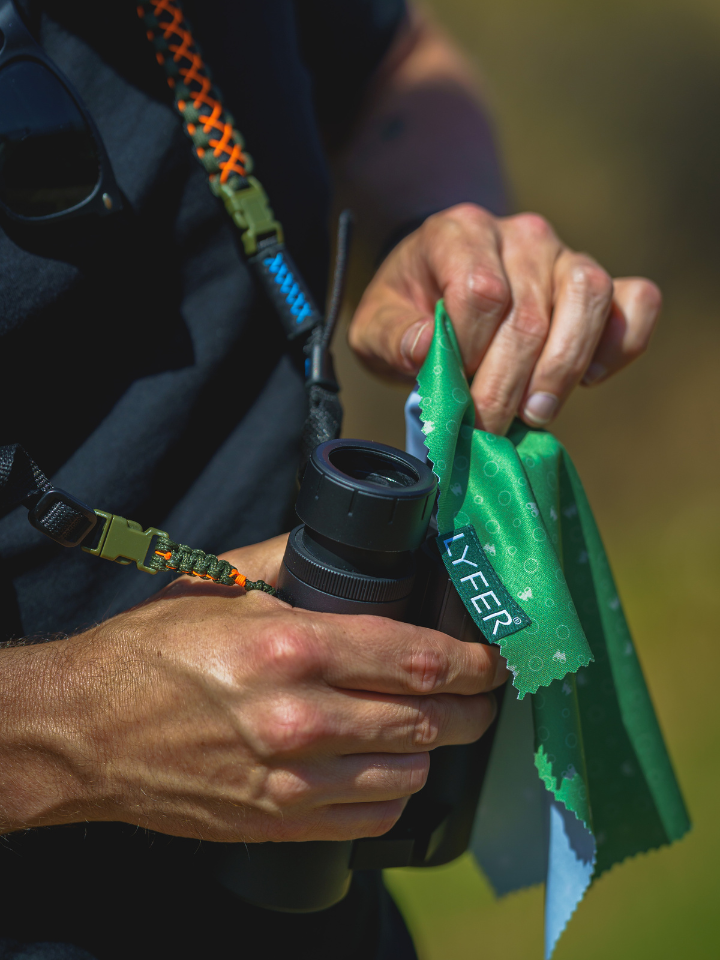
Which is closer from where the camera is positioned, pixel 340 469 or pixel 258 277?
pixel 340 469

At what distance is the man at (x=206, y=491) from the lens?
1.83ft

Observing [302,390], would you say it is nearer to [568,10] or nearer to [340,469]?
[340,469]

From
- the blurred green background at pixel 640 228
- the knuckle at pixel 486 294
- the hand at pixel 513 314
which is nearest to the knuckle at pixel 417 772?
the hand at pixel 513 314

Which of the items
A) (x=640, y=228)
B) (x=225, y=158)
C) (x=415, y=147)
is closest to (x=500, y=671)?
(x=225, y=158)

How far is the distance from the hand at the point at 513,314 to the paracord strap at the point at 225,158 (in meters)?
0.11

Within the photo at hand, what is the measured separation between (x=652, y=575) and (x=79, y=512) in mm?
2700

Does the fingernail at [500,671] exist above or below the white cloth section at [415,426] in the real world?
below

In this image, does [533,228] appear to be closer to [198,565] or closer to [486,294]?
[486,294]

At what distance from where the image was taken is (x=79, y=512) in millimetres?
598

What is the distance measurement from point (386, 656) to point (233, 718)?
0.13 meters

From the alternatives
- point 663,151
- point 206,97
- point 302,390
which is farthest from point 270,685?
point 663,151

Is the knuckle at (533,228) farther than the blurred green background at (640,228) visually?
No

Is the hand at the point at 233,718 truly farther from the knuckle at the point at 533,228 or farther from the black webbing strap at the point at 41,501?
the knuckle at the point at 533,228

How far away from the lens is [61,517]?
1.97 feet
